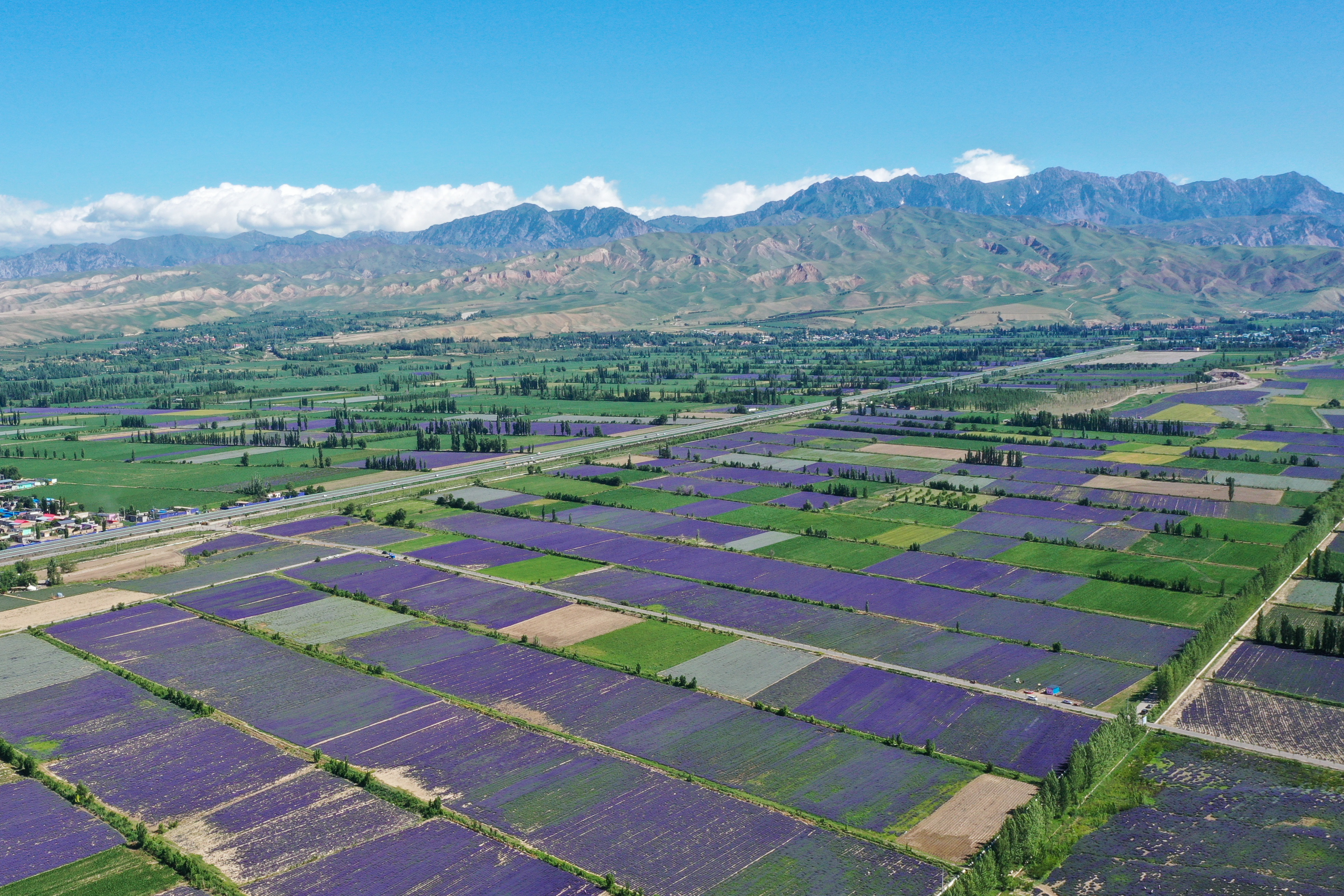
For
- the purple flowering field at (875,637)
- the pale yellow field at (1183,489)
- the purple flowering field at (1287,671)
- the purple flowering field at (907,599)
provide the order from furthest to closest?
the pale yellow field at (1183,489) → the purple flowering field at (907,599) → the purple flowering field at (875,637) → the purple flowering field at (1287,671)

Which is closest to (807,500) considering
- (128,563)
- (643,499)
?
(643,499)

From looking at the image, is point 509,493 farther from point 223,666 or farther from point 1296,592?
point 1296,592

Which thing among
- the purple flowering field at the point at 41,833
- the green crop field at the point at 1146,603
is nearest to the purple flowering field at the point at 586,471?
the green crop field at the point at 1146,603

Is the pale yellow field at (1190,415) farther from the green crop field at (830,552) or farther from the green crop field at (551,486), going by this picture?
the green crop field at (551,486)

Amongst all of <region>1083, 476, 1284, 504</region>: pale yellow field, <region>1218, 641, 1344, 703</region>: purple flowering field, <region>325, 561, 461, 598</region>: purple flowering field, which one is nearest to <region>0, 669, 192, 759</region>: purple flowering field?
<region>325, 561, 461, 598</region>: purple flowering field

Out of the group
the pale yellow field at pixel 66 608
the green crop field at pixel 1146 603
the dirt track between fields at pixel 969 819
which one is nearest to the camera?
the dirt track between fields at pixel 969 819

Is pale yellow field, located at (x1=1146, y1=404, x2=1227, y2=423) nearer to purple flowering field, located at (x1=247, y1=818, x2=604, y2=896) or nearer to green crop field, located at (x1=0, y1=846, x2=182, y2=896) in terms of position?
purple flowering field, located at (x1=247, y1=818, x2=604, y2=896)

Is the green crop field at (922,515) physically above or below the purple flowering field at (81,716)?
below

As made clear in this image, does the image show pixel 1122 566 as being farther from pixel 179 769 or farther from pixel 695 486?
pixel 179 769
